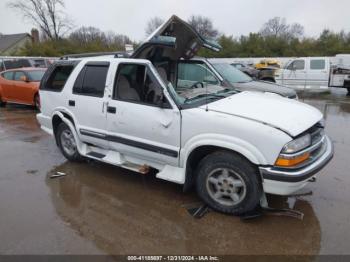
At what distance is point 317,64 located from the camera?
1503 cm

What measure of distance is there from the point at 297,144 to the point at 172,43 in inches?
75.5

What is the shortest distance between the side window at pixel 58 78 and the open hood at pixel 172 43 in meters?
1.49

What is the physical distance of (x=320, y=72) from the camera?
49.0 feet

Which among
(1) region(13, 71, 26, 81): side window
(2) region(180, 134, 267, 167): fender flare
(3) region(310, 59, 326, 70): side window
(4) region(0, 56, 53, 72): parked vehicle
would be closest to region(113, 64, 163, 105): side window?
(2) region(180, 134, 267, 167): fender flare

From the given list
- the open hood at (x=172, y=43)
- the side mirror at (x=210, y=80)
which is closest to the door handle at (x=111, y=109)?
the open hood at (x=172, y=43)

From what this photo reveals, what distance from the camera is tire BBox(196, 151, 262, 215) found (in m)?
3.28

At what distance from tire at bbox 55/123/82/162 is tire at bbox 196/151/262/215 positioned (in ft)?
8.32

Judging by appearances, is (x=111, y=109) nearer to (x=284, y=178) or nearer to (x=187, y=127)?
(x=187, y=127)

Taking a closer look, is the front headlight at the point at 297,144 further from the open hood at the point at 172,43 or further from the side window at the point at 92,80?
the side window at the point at 92,80

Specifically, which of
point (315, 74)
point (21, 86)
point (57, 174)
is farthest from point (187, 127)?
point (315, 74)

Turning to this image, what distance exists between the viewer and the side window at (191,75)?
16.3ft

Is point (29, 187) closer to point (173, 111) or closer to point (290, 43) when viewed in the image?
point (173, 111)

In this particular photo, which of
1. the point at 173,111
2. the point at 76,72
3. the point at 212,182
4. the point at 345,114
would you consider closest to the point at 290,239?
the point at 212,182

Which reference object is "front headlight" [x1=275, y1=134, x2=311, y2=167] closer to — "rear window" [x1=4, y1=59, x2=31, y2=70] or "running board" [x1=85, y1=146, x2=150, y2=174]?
"running board" [x1=85, y1=146, x2=150, y2=174]
